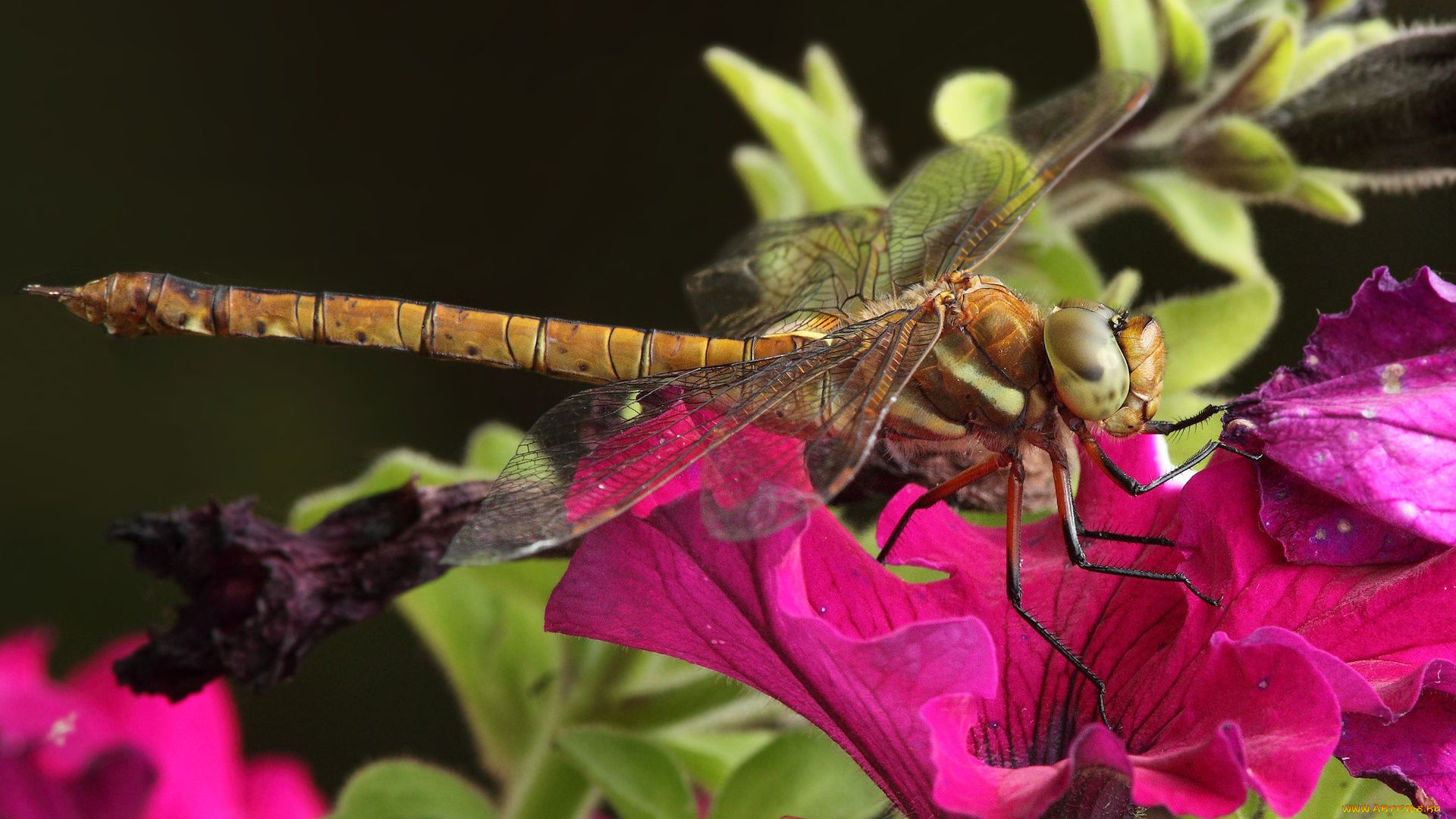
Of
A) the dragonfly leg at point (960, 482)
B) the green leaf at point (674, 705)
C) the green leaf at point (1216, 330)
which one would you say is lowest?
the green leaf at point (674, 705)

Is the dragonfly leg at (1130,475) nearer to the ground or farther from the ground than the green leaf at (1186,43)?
nearer to the ground

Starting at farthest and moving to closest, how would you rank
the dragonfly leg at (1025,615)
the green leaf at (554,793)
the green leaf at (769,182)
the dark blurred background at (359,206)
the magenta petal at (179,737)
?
1. the dark blurred background at (359,206)
2. the green leaf at (769,182)
3. the magenta petal at (179,737)
4. the green leaf at (554,793)
5. the dragonfly leg at (1025,615)

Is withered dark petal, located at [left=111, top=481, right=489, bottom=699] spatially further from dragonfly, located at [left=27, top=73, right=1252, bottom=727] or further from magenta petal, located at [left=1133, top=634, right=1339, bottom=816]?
magenta petal, located at [left=1133, top=634, right=1339, bottom=816]

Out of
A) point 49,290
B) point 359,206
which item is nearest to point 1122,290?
point 49,290

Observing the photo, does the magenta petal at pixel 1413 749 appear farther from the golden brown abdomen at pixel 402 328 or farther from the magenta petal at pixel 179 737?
the magenta petal at pixel 179 737

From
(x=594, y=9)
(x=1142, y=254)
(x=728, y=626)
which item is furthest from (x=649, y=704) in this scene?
(x=594, y=9)

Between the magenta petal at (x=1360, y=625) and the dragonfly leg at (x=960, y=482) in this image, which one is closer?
the magenta petal at (x=1360, y=625)

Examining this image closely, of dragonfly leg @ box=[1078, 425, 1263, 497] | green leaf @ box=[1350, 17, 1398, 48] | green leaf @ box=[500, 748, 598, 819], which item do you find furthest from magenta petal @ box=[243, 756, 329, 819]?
green leaf @ box=[1350, 17, 1398, 48]

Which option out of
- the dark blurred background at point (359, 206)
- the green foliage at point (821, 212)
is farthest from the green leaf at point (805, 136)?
the dark blurred background at point (359, 206)
